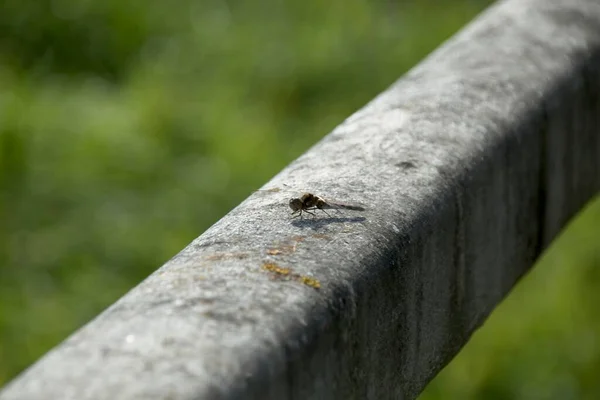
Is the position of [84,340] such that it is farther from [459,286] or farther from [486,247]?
[486,247]

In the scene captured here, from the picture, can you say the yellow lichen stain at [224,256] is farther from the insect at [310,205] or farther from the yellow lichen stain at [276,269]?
the insect at [310,205]

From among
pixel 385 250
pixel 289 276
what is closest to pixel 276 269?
pixel 289 276

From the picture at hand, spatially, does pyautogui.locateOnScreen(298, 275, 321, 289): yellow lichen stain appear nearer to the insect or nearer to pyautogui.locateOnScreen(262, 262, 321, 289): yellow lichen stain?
pyautogui.locateOnScreen(262, 262, 321, 289): yellow lichen stain

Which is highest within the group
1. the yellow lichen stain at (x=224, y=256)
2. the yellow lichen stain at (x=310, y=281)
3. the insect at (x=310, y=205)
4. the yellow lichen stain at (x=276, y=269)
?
the insect at (x=310, y=205)

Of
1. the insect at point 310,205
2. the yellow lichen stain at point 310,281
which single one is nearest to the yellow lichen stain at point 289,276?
the yellow lichen stain at point 310,281

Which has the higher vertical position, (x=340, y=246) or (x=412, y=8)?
(x=412, y=8)

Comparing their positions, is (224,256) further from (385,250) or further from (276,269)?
(385,250)

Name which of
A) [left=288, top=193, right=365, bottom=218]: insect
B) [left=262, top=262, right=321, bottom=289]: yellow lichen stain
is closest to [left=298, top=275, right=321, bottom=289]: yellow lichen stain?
[left=262, top=262, right=321, bottom=289]: yellow lichen stain

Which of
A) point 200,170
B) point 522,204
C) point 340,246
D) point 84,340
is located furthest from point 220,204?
point 84,340
